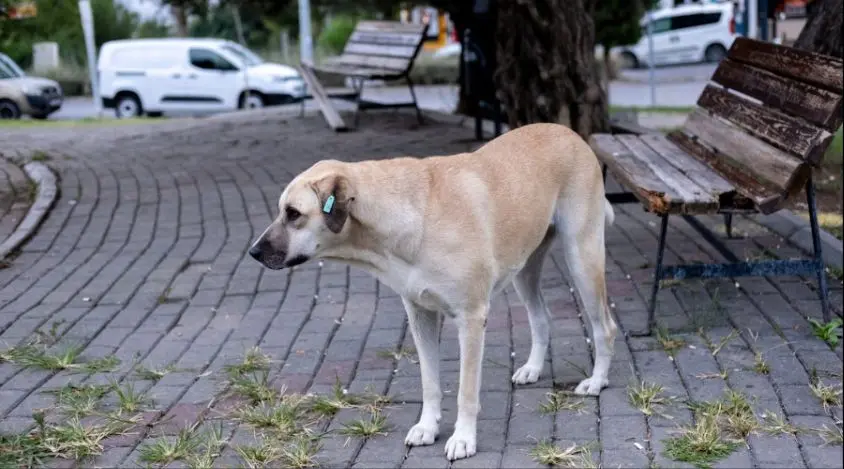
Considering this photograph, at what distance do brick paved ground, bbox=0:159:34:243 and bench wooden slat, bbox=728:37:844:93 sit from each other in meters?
5.52

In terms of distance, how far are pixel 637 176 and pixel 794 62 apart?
1224 mm

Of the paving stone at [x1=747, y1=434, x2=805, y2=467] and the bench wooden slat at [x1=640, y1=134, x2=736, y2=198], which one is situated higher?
the bench wooden slat at [x1=640, y1=134, x2=736, y2=198]

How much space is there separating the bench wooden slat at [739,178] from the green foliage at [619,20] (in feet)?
52.0

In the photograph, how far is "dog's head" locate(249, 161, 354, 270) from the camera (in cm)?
412

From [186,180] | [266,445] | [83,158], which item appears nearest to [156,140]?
[83,158]

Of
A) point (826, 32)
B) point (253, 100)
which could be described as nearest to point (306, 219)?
point (826, 32)

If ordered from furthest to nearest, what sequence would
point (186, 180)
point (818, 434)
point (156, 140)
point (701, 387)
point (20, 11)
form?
1. point (156, 140)
2. point (186, 180)
3. point (20, 11)
4. point (701, 387)
5. point (818, 434)

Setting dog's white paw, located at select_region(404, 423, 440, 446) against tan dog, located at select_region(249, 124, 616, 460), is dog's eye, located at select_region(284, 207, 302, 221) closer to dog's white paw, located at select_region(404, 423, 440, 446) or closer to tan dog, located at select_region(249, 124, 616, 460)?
tan dog, located at select_region(249, 124, 616, 460)

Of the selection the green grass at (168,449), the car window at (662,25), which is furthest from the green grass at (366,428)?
the car window at (662,25)

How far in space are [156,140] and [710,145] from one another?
8169 millimetres

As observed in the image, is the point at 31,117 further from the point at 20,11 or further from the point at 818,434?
the point at 818,434

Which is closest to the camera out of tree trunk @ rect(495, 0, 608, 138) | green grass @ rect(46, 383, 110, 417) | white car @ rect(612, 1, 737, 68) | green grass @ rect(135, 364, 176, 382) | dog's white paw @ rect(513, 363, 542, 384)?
green grass @ rect(46, 383, 110, 417)

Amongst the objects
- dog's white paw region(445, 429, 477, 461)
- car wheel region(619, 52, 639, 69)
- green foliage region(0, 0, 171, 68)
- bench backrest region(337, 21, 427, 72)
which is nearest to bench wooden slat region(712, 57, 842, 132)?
dog's white paw region(445, 429, 477, 461)

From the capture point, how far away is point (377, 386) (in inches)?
205
